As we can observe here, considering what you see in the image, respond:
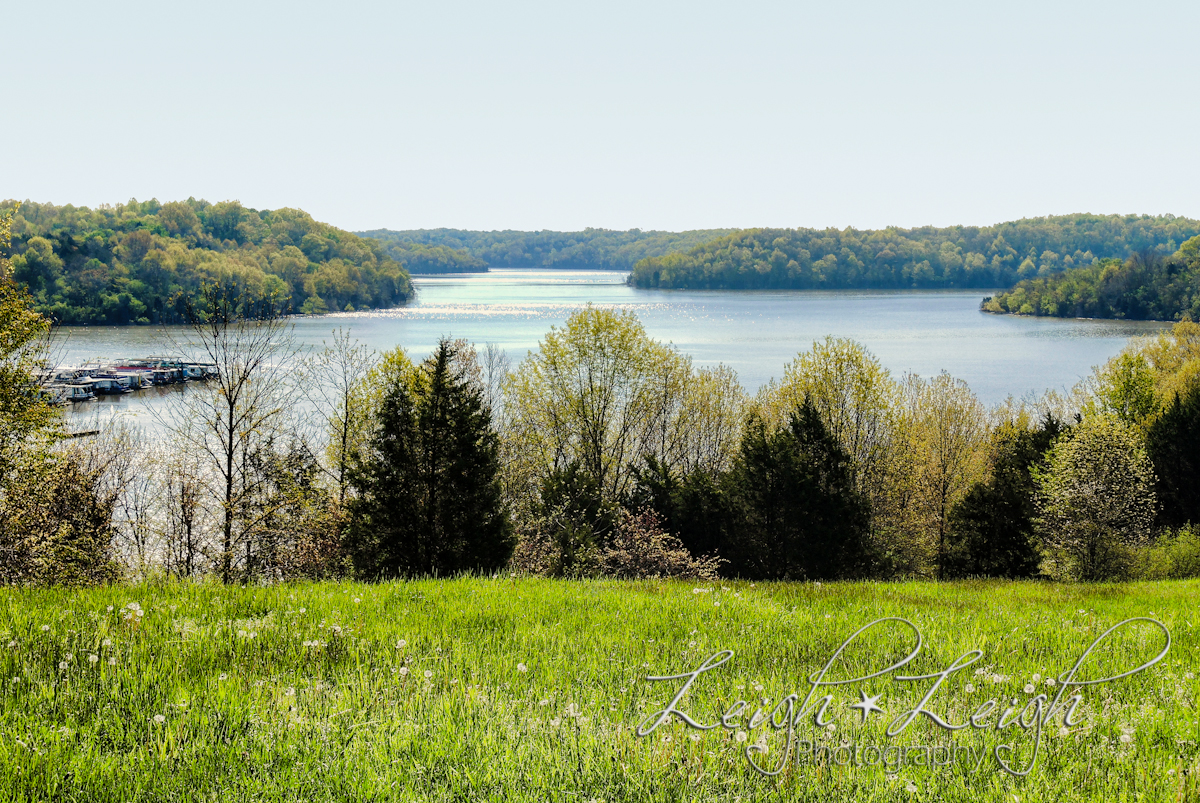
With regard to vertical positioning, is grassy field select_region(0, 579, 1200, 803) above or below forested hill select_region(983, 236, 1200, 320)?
below

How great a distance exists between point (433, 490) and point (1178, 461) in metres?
34.7

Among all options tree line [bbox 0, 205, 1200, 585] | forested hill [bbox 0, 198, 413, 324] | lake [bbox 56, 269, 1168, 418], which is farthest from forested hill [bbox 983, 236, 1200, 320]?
forested hill [bbox 0, 198, 413, 324]

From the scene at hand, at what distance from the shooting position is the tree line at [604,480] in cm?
2123

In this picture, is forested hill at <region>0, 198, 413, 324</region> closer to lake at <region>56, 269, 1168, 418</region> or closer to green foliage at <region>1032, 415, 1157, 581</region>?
lake at <region>56, 269, 1168, 418</region>

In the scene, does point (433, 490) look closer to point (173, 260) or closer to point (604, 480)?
point (604, 480)

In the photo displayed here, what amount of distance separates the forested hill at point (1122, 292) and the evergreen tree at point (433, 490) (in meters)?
147

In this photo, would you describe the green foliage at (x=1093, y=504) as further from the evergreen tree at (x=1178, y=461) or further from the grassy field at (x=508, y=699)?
the grassy field at (x=508, y=699)

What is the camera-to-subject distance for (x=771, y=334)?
117 metres

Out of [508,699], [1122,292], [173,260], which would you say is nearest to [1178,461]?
[508,699]

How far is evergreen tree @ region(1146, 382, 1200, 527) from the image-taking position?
1416 inches

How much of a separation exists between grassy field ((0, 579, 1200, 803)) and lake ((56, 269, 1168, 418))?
5311 cm

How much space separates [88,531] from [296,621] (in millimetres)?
20086

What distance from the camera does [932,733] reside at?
427 centimetres

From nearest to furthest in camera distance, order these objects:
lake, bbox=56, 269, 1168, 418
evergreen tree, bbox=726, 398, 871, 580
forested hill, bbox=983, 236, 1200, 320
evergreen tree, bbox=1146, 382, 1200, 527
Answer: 1. evergreen tree, bbox=726, 398, 871, 580
2. evergreen tree, bbox=1146, 382, 1200, 527
3. lake, bbox=56, 269, 1168, 418
4. forested hill, bbox=983, 236, 1200, 320
